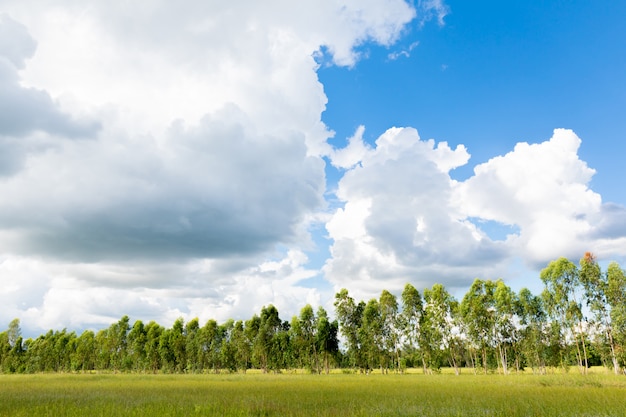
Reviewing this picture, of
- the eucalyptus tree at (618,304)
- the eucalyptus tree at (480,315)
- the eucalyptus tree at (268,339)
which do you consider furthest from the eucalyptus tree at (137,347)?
the eucalyptus tree at (618,304)

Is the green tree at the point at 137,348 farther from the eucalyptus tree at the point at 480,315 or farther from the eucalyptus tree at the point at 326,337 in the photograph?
the eucalyptus tree at the point at 480,315

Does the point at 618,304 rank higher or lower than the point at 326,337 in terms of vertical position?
higher

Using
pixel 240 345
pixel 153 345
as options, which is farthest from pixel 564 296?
pixel 153 345

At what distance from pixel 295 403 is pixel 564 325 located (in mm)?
55963

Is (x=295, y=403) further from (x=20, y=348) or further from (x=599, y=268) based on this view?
(x=20, y=348)

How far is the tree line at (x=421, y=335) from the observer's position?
175ft

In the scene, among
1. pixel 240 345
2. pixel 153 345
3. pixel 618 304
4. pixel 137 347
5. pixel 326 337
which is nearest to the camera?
pixel 618 304

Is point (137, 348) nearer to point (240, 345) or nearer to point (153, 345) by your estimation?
point (153, 345)

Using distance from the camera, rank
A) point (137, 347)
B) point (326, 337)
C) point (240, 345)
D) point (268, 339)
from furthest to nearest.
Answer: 1. point (137, 347)
2. point (240, 345)
3. point (268, 339)
4. point (326, 337)

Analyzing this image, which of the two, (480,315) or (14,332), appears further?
(14,332)

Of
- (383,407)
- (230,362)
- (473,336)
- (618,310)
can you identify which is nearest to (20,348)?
A: (230,362)

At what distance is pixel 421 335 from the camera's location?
67.3 metres

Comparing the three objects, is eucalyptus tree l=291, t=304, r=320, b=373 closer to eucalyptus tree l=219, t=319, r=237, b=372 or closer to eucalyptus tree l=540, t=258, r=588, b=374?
eucalyptus tree l=219, t=319, r=237, b=372

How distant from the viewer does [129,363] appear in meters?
96.1
